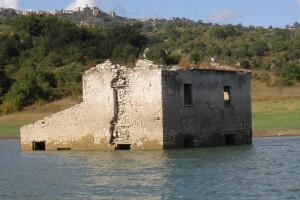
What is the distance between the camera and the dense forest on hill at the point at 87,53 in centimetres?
7394

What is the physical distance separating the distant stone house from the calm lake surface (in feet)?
3.72

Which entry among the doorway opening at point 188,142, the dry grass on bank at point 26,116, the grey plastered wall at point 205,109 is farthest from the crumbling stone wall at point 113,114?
the dry grass on bank at point 26,116

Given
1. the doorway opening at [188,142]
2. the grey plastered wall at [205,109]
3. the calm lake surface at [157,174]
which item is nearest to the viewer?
the calm lake surface at [157,174]

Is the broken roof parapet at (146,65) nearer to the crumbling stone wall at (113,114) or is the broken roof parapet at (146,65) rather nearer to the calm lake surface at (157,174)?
the crumbling stone wall at (113,114)

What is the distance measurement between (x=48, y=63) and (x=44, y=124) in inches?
2001

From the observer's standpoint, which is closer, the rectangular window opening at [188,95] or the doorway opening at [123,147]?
the doorway opening at [123,147]

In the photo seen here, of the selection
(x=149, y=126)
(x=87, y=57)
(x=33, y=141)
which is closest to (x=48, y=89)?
(x=87, y=57)

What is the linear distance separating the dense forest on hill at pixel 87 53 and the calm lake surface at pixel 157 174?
39296 mm

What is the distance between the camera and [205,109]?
34.9 meters

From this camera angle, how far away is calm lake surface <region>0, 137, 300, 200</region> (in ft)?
64.5

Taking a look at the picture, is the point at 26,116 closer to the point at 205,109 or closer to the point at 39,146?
the point at 39,146

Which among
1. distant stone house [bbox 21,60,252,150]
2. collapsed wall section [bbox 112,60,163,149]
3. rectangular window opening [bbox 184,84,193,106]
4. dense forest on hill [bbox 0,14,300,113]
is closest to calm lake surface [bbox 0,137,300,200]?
collapsed wall section [bbox 112,60,163,149]

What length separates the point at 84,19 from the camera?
175875 millimetres

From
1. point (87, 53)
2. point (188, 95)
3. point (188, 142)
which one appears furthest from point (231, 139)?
point (87, 53)
